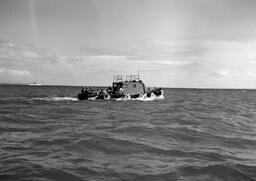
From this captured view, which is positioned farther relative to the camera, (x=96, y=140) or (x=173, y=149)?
(x=96, y=140)

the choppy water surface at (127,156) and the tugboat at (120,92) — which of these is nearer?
the choppy water surface at (127,156)

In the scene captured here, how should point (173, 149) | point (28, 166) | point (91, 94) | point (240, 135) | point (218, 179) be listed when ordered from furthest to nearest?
point (91, 94) < point (240, 135) < point (173, 149) < point (28, 166) < point (218, 179)

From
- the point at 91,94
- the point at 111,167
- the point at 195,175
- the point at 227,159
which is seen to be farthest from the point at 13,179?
the point at 91,94

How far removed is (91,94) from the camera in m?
55.1

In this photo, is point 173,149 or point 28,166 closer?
point 28,166

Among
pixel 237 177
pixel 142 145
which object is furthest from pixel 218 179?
pixel 142 145

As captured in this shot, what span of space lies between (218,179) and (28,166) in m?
6.81

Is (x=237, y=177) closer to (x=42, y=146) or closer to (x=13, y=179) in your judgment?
(x=13, y=179)

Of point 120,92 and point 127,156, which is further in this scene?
point 120,92

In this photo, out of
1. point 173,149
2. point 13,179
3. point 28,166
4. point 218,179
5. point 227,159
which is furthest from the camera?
point 173,149

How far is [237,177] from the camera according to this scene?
30.0 ft

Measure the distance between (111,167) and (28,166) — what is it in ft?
10.0

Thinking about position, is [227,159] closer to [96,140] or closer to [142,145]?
[142,145]

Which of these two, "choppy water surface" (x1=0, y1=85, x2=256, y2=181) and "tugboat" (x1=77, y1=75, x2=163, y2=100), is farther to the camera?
"tugboat" (x1=77, y1=75, x2=163, y2=100)
